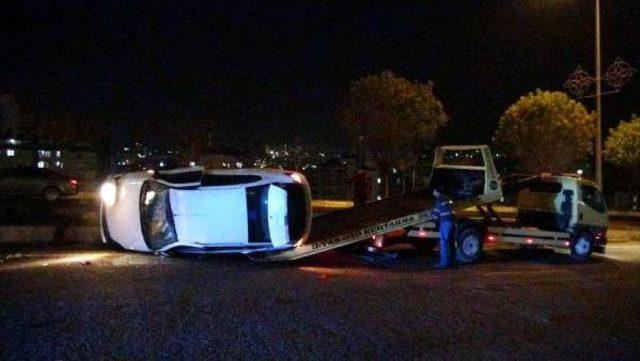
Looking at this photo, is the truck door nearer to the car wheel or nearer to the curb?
the curb

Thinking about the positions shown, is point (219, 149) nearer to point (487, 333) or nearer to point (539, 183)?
point (539, 183)

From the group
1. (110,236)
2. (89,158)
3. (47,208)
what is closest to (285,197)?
(110,236)

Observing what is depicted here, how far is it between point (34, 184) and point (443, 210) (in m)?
18.7

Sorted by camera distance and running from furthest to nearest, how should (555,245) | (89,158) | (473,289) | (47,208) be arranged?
(89,158)
(47,208)
(555,245)
(473,289)

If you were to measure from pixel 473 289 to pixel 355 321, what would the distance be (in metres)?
3.09

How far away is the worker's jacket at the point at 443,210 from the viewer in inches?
501

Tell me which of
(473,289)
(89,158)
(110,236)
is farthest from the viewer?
(89,158)

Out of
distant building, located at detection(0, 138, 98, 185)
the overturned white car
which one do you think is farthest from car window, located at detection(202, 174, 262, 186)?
distant building, located at detection(0, 138, 98, 185)

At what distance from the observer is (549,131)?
2902 cm


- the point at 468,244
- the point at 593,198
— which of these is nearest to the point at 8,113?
the point at 468,244

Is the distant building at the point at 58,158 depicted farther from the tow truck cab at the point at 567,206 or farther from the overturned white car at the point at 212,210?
the tow truck cab at the point at 567,206

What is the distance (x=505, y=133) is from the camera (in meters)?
30.6

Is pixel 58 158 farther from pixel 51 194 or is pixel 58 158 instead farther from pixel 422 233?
pixel 422 233

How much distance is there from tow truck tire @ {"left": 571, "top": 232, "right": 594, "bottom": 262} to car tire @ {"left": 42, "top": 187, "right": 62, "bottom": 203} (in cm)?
1942
